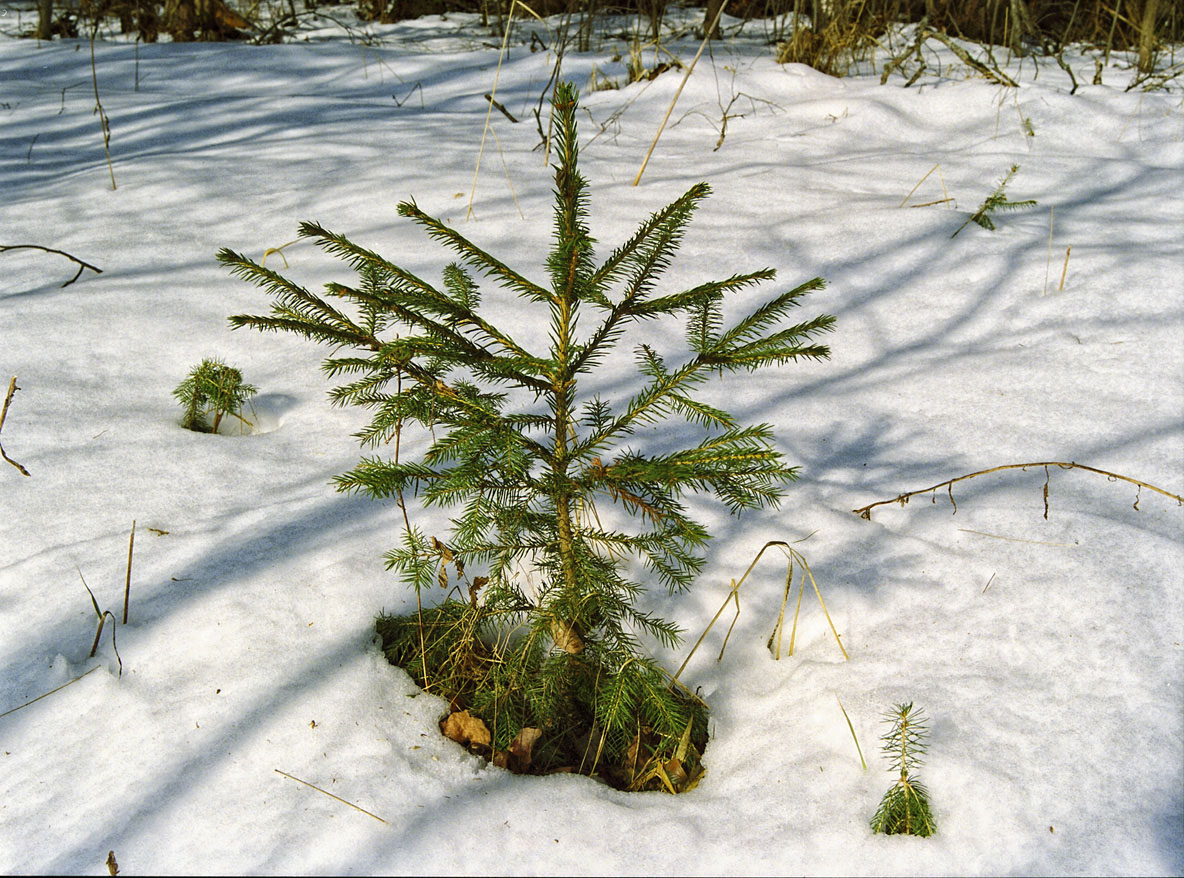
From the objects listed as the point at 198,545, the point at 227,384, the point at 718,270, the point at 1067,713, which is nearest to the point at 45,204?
the point at 227,384

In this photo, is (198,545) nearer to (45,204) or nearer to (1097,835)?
(1097,835)

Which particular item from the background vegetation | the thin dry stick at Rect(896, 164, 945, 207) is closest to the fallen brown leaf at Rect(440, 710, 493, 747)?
the thin dry stick at Rect(896, 164, 945, 207)

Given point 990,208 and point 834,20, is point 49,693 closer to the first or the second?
point 990,208

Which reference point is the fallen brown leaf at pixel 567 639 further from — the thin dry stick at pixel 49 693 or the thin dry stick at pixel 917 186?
the thin dry stick at pixel 917 186

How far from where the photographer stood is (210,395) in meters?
2.51

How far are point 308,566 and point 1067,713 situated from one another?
158cm

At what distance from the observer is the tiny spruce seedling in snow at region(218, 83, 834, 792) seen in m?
1.45

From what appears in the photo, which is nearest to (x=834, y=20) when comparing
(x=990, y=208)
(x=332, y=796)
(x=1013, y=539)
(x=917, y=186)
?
(x=917, y=186)

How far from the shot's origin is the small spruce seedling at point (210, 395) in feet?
8.18

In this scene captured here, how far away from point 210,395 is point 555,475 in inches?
56.9

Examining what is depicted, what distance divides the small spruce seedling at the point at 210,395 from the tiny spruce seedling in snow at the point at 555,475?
40.0 inches

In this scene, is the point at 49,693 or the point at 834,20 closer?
the point at 49,693

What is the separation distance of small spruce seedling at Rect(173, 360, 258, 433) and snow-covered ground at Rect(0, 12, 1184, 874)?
7 cm

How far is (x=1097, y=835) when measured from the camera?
1.40 meters
